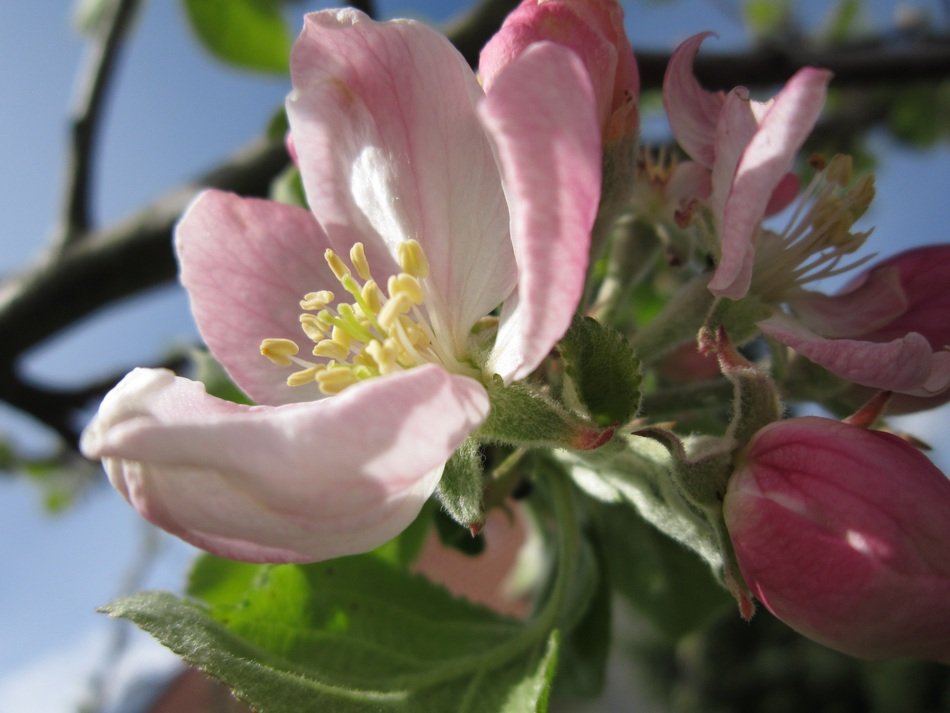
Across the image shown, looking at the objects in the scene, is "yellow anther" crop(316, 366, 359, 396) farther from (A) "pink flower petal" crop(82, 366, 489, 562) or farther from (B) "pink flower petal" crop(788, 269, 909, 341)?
(B) "pink flower petal" crop(788, 269, 909, 341)

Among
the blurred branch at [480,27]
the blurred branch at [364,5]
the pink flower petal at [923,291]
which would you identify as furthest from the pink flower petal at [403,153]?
the blurred branch at [480,27]

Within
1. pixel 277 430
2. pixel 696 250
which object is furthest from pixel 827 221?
pixel 277 430

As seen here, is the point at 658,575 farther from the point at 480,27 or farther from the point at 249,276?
the point at 480,27

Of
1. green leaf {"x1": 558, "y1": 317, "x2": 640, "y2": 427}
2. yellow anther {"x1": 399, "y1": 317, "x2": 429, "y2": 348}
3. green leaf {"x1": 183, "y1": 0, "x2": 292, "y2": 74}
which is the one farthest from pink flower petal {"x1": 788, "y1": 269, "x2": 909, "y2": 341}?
green leaf {"x1": 183, "y1": 0, "x2": 292, "y2": 74}

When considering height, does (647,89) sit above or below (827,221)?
below

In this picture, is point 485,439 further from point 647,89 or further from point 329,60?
point 647,89

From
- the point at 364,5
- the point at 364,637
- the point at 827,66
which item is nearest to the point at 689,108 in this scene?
the point at 364,637

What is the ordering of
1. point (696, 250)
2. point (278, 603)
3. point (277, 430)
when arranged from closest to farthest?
1. point (277, 430)
2. point (278, 603)
3. point (696, 250)
